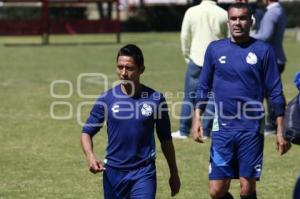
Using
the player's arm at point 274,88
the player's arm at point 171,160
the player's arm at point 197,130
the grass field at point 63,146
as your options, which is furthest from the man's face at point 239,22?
the grass field at point 63,146

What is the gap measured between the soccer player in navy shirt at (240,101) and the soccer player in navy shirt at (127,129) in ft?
3.21

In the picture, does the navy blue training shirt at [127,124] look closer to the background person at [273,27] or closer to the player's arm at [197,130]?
the player's arm at [197,130]

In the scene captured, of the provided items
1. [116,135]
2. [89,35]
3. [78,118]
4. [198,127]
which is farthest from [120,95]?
[89,35]

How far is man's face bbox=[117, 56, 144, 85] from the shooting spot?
6.06 meters

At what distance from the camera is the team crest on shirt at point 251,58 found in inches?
271

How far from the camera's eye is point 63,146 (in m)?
11.5

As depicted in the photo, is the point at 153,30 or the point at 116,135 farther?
the point at 153,30

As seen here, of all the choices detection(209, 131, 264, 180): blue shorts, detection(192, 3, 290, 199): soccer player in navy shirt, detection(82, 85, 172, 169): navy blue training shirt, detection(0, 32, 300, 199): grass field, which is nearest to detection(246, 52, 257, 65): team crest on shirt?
detection(192, 3, 290, 199): soccer player in navy shirt

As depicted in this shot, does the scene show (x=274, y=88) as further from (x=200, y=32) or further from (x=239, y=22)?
(x=200, y=32)

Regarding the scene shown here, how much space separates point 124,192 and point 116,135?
42 cm

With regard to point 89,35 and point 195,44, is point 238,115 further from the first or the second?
point 89,35

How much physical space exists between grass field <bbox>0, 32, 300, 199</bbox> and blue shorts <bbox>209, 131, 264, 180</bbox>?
1.62m

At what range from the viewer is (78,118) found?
46.3 feet

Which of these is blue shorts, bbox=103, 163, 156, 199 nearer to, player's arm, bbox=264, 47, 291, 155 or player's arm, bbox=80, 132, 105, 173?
player's arm, bbox=80, 132, 105, 173
